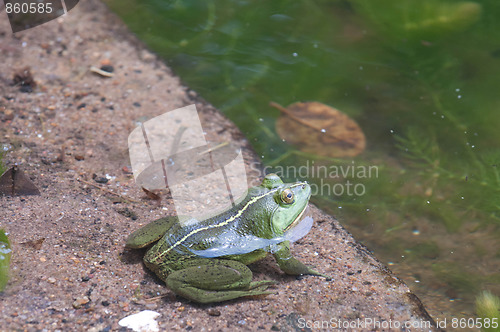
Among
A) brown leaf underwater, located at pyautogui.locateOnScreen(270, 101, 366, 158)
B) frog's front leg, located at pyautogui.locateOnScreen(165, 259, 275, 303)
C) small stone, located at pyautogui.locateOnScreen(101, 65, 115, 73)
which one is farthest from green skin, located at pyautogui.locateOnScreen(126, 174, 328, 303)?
small stone, located at pyautogui.locateOnScreen(101, 65, 115, 73)

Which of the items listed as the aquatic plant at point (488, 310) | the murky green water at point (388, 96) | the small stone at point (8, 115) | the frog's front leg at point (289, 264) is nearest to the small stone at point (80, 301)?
the frog's front leg at point (289, 264)

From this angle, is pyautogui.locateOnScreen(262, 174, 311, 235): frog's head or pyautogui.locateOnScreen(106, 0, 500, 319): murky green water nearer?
pyautogui.locateOnScreen(262, 174, 311, 235): frog's head

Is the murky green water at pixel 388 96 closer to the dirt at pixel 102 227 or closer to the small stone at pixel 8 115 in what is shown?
the dirt at pixel 102 227

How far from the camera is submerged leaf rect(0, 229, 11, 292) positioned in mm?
2892

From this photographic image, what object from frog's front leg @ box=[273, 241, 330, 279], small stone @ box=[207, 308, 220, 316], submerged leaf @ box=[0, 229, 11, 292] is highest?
submerged leaf @ box=[0, 229, 11, 292]

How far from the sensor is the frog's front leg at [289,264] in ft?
11.2

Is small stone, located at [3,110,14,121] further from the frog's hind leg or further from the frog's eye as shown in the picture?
the frog's eye

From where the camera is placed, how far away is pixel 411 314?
330cm

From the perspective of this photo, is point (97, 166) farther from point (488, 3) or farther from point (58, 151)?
point (488, 3)

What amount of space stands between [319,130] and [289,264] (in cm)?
227

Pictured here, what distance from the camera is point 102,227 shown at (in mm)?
3576

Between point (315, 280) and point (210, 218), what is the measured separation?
95 centimetres

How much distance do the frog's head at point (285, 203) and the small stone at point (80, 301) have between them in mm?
1465

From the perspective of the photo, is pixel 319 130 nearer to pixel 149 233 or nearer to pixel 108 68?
pixel 149 233
